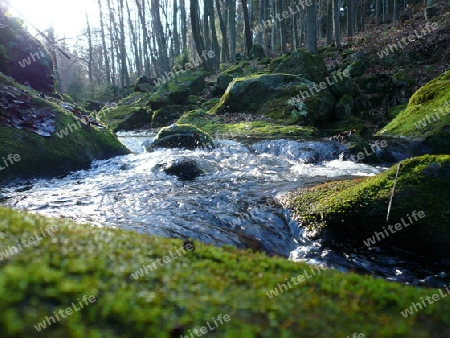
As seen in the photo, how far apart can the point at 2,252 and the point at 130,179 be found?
7.52 m

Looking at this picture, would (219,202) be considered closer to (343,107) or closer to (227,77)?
(343,107)

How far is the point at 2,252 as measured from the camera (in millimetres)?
2422

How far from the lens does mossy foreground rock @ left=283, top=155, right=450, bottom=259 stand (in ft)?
18.5

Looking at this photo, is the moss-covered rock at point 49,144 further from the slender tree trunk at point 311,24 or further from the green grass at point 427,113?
the slender tree trunk at point 311,24

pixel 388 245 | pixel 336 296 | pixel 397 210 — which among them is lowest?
pixel 388 245

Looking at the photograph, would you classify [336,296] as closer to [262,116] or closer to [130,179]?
[130,179]

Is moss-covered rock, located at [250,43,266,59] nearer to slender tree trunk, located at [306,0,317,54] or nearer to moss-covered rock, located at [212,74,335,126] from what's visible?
slender tree trunk, located at [306,0,317,54]

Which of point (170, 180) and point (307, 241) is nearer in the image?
point (307, 241)

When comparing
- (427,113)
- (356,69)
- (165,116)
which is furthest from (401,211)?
(165,116)

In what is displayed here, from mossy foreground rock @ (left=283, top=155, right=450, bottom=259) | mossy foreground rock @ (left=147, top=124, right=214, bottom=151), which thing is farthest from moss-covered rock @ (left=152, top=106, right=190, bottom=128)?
mossy foreground rock @ (left=283, top=155, right=450, bottom=259)

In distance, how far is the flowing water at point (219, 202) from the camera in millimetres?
5723

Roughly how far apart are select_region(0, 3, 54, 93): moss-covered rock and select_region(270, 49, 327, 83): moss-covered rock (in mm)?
14348

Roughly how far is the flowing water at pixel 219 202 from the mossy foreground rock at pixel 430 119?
317cm

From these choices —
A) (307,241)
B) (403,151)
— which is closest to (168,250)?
(307,241)
